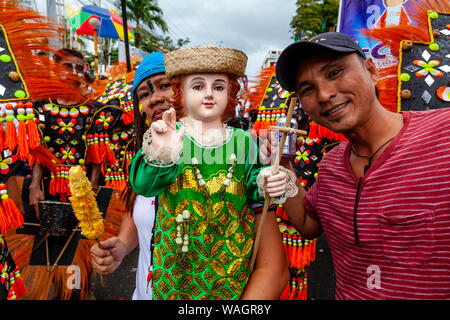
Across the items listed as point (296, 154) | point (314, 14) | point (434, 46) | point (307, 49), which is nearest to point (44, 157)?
point (296, 154)

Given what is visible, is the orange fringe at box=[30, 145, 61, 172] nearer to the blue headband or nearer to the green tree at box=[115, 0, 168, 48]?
the blue headband

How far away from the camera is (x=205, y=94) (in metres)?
1.18

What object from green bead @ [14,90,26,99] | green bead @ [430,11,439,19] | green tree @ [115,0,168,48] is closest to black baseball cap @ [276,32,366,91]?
green bead @ [430,11,439,19]

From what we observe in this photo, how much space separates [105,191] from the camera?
2775mm

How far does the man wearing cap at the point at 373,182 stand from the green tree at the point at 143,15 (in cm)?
2363

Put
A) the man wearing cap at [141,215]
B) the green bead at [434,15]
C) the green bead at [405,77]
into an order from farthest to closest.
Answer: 1. the green bead at [434,15]
2. the green bead at [405,77]
3. the man wearing cap at [141,215]

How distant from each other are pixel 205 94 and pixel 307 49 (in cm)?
49

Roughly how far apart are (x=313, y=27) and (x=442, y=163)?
63.5 feet

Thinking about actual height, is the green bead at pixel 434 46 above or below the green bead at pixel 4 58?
above

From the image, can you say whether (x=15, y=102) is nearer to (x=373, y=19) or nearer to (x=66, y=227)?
(x=66, y=227)

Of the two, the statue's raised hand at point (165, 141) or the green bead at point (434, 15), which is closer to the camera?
the statue's raised hand at point (165, 141)

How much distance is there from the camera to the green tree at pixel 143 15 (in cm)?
2109

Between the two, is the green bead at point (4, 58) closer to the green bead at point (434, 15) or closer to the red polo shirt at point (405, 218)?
the red polo shirt at point (405, 218)

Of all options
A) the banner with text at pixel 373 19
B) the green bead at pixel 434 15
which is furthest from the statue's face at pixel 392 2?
the green bead at pixel 434 15
